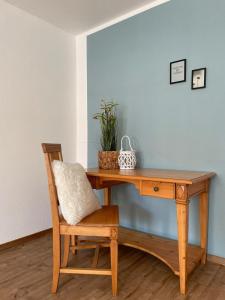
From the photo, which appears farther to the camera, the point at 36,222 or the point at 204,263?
the point at 36,222

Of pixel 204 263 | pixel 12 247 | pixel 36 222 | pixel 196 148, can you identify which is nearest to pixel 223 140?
pixel 196 148

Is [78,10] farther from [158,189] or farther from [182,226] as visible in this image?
[182,226]

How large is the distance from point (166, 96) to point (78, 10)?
3.99 feet

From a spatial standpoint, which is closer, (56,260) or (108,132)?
(56,260)

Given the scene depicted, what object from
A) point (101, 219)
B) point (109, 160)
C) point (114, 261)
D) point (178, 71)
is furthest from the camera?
point (109, 160)

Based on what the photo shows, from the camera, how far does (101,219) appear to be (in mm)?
1595

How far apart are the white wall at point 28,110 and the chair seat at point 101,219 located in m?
0.92

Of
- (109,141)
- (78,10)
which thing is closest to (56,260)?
(109,141)

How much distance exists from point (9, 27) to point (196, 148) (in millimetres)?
1998

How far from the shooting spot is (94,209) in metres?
1.75

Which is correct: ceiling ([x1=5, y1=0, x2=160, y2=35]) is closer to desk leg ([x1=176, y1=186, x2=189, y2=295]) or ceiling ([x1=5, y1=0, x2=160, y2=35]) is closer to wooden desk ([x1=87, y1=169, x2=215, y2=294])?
wooden desk ([x1=87, y1=169, x2=215, y2=294])

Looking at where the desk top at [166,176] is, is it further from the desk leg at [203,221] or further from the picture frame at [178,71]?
the picture frame at [178,71]

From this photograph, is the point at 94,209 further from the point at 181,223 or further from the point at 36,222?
the point at 36,222

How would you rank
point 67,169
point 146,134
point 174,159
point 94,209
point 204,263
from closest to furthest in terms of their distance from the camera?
point 67,169, point 94,209, point 204,263, point 174,159, point 146,134
